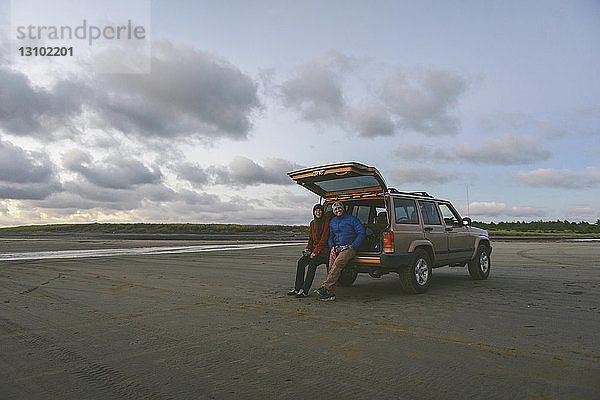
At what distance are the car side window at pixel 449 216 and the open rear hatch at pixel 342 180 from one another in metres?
2.17

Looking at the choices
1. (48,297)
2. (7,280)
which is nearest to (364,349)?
(48,297)

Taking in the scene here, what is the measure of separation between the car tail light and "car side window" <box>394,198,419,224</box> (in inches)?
15.0

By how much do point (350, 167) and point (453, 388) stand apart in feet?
15.9

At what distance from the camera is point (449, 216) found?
9.92 metres

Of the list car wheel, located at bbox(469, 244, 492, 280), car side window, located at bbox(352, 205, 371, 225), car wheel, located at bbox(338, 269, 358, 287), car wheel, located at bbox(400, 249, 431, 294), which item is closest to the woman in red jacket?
car side window, located at bbox(352, 205, 371, 225)

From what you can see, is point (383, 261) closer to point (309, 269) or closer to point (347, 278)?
point (309, 269)

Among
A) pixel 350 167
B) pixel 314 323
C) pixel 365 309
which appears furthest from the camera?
pixel 350 167

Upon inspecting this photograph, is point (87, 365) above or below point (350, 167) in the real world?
below

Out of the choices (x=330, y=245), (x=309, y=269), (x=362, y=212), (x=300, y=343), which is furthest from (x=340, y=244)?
(x=300, y=343)

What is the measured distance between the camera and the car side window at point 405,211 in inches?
330

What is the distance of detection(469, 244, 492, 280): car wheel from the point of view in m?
10.4

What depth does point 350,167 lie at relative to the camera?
794 cm

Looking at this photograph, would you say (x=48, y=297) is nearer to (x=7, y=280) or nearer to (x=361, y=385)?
(x=7, y=280)

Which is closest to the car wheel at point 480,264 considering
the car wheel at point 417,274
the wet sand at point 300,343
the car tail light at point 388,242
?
the wet sand at point 300,343
